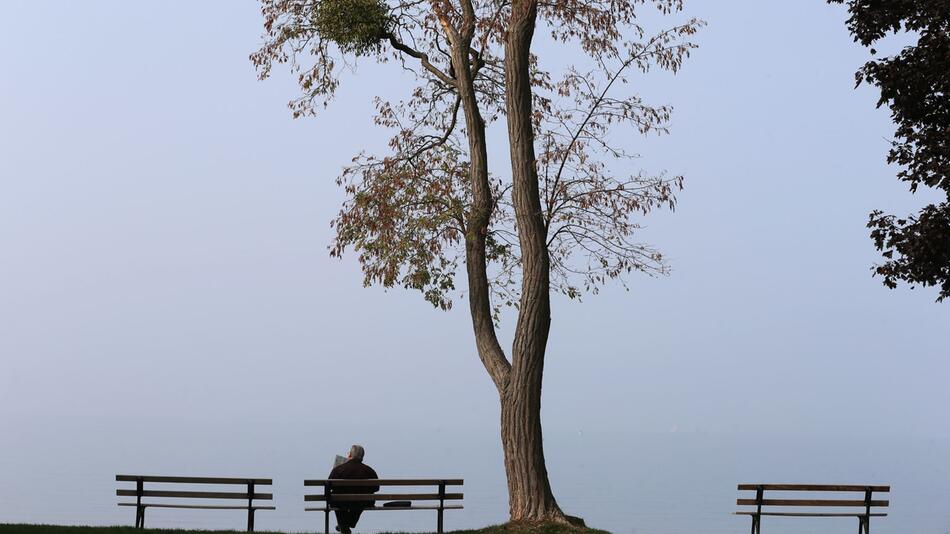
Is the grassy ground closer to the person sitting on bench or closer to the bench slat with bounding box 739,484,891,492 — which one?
the person sitting on bench

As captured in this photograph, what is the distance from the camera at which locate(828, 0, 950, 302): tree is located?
17.4 metres

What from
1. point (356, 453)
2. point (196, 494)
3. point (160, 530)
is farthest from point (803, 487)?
point (160, 530)

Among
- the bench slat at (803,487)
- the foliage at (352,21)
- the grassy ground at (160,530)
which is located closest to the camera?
the grassy ground at (160,530)

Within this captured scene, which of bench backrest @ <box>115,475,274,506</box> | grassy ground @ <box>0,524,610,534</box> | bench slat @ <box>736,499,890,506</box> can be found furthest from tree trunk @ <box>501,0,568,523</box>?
bench backrest @ <box>115,475,274,506</box>

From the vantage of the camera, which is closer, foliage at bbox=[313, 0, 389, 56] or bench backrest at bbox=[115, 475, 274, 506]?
bench backrest at bbox=[115, 475, 274, 506]

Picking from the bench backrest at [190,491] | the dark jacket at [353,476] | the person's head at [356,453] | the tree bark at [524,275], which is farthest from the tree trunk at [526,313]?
the bench backrest at [190,491]

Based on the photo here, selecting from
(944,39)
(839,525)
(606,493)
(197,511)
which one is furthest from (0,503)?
(839,525)

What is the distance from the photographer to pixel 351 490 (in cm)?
1677

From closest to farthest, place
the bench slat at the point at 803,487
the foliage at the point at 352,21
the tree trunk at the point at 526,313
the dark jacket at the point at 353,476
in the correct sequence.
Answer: the dark jacket at the point at 353,476
the tree trunk at the point at 526,313
the bench slat at the point at 803,487
the foliage at the point at 352,21

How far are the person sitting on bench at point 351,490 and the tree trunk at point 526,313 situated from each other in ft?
6.86

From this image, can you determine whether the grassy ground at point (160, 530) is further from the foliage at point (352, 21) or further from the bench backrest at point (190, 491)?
the foliage at point (352, 21)

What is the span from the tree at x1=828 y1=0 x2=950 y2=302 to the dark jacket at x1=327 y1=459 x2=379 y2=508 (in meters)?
8.71

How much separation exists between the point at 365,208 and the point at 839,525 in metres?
130

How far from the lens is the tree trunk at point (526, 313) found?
1720cm
